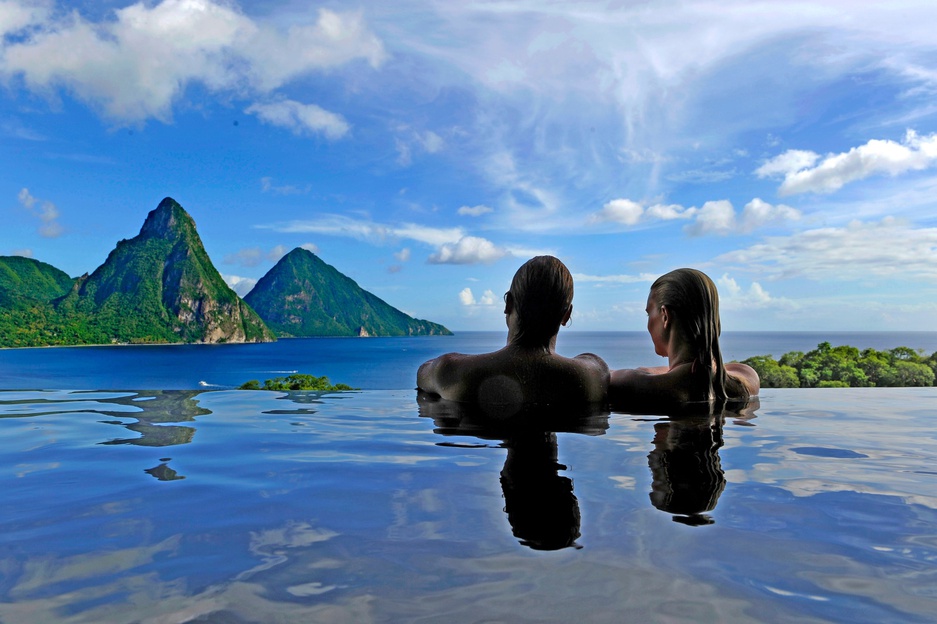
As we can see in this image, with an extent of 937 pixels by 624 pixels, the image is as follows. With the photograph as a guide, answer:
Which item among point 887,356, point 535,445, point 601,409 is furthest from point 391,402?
point 887,356

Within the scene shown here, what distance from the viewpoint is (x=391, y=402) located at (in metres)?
7.36

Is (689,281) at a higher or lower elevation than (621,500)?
higher

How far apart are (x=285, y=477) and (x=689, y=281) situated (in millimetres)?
4048

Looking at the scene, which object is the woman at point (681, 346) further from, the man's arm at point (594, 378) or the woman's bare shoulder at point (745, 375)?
the woman's bare shoulder at point (745, 375)

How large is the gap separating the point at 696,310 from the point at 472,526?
398 cm

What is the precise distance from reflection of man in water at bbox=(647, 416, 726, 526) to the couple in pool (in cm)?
73

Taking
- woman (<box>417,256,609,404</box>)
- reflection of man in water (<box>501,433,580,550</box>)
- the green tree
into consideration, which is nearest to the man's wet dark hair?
woman (<box>417,256,609,404</box>)

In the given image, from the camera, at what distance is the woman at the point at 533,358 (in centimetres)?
530

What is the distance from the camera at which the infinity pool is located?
1654mm

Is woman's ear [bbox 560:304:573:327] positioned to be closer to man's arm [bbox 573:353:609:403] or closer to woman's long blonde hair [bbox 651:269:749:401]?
man's arm [bbox 573:353:609:403]

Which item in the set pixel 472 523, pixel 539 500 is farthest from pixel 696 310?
pixel 472 523

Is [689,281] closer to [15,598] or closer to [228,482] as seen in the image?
[228,482]

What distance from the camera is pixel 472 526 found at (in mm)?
2256

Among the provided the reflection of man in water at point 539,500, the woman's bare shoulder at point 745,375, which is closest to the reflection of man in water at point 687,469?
the reflection of man in water at point 539,500
